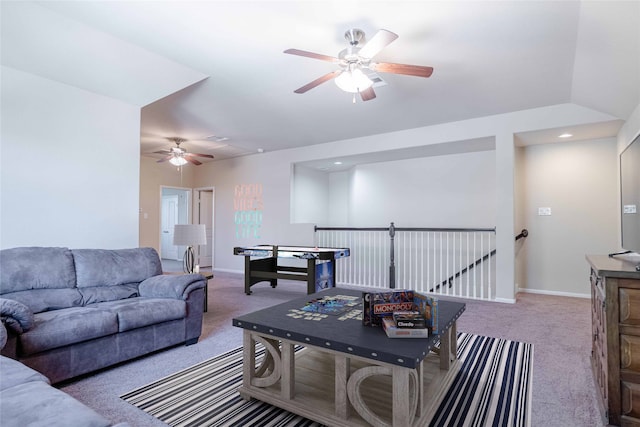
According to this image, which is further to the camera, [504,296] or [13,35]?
[504,296]

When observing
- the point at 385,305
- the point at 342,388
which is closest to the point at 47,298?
the point at 342,388

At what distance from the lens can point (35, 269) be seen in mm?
2707

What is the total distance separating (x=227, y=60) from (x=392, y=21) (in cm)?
166

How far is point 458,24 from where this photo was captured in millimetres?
2670

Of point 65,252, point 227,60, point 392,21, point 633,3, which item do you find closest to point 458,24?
point 392,21

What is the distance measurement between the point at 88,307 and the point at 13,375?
1430 millimetres

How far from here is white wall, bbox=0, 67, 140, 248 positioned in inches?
118

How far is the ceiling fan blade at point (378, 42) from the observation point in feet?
7.26

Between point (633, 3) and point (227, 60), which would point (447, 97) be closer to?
point (633, 3)

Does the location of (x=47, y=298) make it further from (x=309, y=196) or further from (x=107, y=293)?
(x=309, y=196)

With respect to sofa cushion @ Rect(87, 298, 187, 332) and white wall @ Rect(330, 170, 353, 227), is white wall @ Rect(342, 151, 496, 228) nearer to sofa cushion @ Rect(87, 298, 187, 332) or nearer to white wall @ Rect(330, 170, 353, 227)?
white wall @ Rect(330, 170, 353, 227)

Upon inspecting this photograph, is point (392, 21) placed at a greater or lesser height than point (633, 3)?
greater

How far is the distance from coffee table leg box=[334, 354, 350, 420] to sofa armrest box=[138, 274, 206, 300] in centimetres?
183

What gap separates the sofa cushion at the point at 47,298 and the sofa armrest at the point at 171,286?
53 centimetres
